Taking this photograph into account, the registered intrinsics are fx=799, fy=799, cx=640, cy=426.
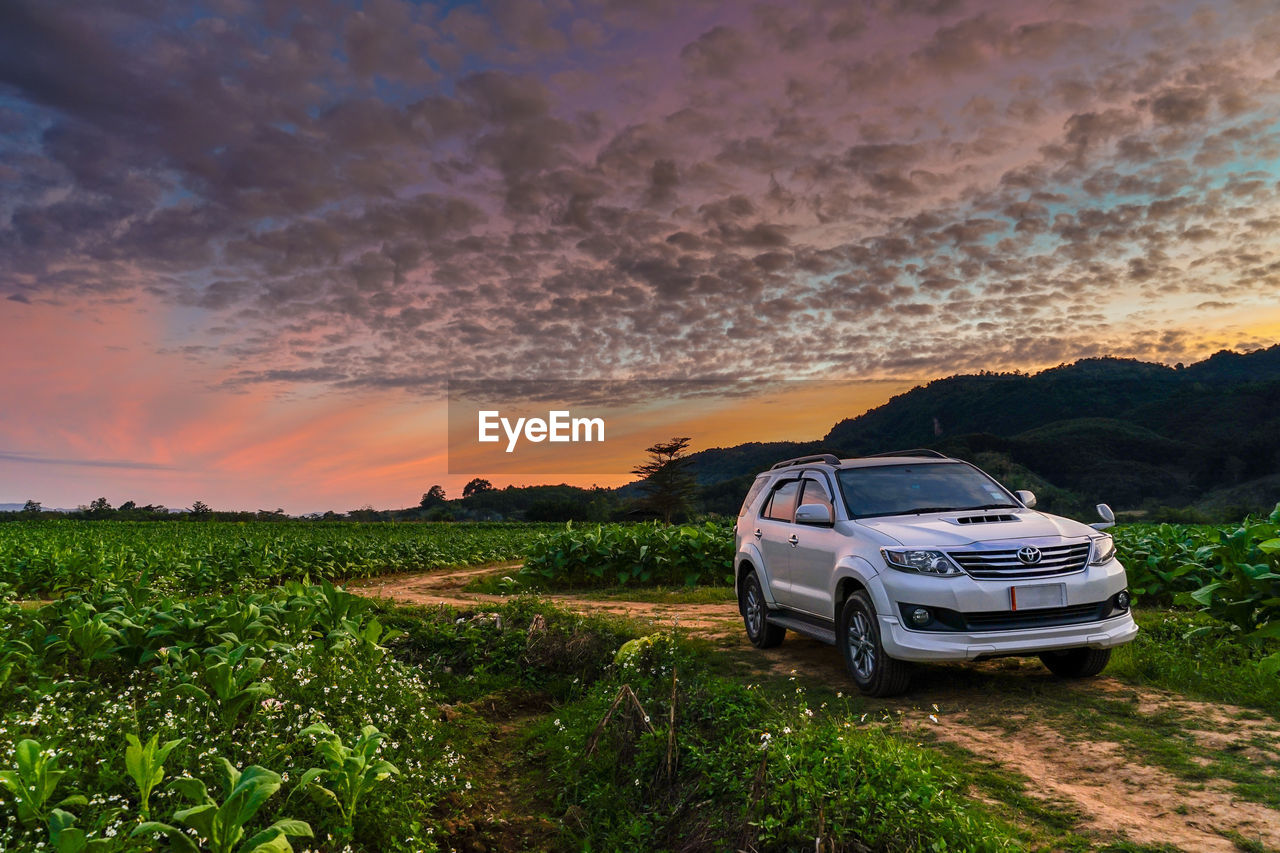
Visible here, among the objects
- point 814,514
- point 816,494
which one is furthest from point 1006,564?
point 816,494

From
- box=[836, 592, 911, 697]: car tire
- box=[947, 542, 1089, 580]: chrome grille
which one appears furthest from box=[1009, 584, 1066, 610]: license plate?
box=[836, 592, 911, 697]: car tire

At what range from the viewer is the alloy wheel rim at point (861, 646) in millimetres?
7309

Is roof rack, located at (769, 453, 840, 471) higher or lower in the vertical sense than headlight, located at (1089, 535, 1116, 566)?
higher

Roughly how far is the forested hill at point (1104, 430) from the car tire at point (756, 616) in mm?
62781

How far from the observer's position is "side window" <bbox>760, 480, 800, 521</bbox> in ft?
31.6

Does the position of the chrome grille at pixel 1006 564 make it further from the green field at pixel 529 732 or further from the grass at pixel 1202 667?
the grass at pixel 1202 667

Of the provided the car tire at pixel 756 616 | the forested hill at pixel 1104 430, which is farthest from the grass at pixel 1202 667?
the forested hill at pixel 1104 430

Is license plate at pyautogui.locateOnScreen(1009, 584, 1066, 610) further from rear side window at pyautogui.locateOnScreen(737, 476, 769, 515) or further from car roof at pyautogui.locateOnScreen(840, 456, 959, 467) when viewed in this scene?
A: rear side window at pyautogui.locateOnScreen(737, 476, 769, 515)

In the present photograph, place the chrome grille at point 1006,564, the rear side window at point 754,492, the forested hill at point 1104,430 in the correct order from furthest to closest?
the forested hill at point 1104,430
the rear side window at point 754,492
the chrome grille at point 1006,564

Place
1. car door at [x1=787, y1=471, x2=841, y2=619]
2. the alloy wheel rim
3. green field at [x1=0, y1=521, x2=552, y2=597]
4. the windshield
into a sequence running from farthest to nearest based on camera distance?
green field at [x1=0, y1=521, x2=552, y2=597] → the windshield → car door at [x1=787, y1=471, x2=841, y2=619] → the alloy wheel rim

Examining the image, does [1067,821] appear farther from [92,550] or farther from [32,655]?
[92,550]

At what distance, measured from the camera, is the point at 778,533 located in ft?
31.3

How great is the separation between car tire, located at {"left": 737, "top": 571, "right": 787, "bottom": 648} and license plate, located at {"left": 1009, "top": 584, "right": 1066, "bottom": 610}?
10.3 ft

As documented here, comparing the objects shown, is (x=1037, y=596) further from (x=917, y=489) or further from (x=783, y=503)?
(x=783, y=503)
